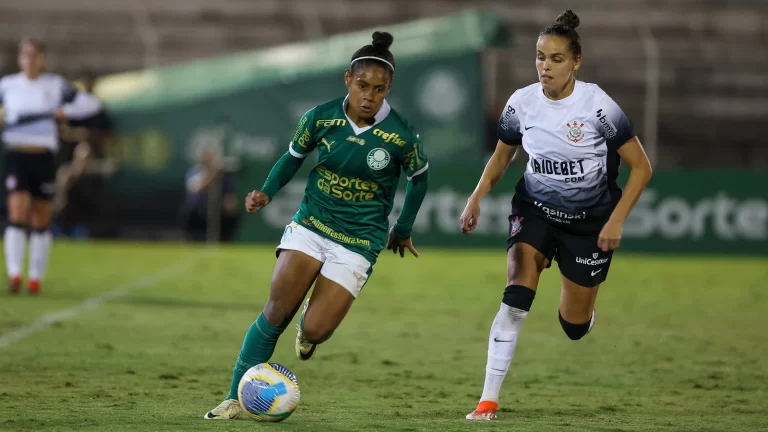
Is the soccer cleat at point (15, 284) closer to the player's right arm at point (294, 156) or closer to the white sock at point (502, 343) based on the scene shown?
the player's right arm at point (294, 156)

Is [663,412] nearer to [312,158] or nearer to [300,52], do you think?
[312,158]

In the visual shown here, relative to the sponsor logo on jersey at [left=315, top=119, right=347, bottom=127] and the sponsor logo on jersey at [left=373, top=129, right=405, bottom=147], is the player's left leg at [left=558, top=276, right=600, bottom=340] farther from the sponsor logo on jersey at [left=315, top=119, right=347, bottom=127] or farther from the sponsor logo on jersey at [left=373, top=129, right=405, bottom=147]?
the sponsor logo on jersey at [left=315, top=119, right=347, bottom=127]

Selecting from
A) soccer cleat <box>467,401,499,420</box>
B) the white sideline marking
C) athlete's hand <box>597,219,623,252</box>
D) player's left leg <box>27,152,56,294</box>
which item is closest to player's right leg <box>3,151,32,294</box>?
player's left leg <box>27,152,56,294</box>

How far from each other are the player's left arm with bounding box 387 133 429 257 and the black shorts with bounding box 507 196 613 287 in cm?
65

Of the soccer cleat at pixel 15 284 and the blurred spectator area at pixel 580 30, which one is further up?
the blurred spectator area at pixel 580 30

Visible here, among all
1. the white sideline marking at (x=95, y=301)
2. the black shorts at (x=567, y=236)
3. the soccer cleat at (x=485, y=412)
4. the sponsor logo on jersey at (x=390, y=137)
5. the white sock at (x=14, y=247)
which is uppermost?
the sponsor logo on jersey at (x=390, y=137)

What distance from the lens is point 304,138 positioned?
6.97 metres

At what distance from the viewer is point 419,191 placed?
7195mm

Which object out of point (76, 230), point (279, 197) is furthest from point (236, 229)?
point (76, 230)

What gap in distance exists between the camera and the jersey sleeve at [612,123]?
23.2 ft

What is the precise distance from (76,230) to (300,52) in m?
5.20

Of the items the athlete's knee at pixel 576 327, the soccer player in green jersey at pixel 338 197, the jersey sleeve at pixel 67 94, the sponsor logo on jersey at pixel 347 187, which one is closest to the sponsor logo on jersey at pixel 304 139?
the soccer player in green jersey at pixel 338 197

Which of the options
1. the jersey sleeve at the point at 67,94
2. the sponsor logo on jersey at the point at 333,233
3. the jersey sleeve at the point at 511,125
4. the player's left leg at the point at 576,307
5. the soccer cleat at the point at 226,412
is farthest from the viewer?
the jersey sleeve at the point at 67,94

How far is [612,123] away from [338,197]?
5.26 ft
